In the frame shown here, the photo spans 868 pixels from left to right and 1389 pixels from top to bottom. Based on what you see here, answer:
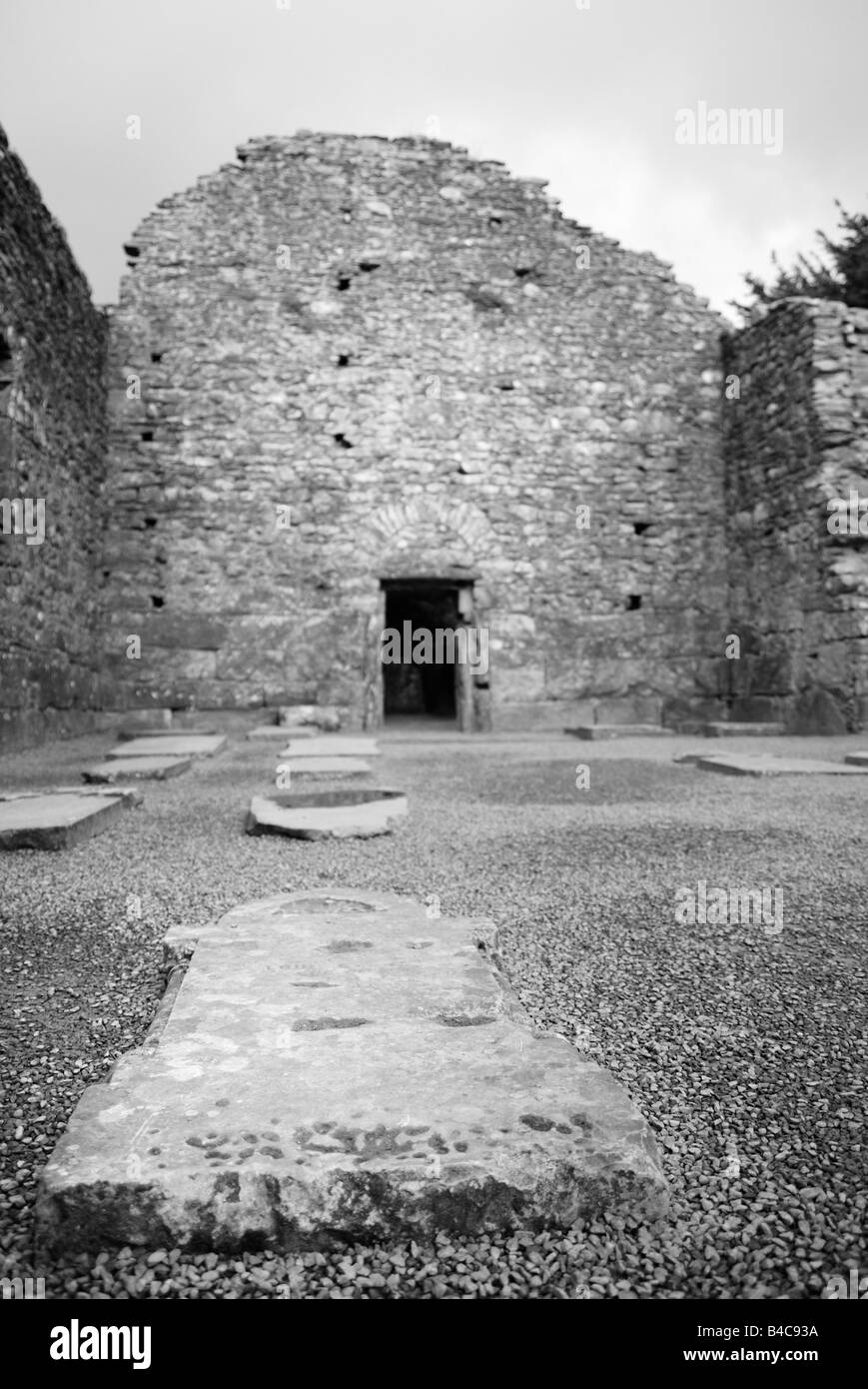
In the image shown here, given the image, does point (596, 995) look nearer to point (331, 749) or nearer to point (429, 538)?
point (331, 749)

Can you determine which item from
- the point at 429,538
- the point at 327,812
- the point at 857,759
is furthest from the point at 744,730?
the point at 327,812

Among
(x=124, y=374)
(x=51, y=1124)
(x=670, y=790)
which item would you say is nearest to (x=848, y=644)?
(x=670, y=790)

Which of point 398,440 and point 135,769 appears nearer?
point 135,769

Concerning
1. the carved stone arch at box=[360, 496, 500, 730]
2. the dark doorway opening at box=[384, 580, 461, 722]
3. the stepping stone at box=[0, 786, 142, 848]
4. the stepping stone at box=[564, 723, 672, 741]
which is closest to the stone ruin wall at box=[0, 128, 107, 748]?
the carved stone arch at box=[360, 496, 500, 730]

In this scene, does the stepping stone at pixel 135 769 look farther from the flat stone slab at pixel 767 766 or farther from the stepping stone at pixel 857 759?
the stepping stone at pixel 857 759

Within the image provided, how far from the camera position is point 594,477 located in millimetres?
11094

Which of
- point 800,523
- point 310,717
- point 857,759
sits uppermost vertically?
point 800,523

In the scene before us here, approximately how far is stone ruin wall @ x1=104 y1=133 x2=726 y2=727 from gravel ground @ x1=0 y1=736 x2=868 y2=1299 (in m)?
5.97

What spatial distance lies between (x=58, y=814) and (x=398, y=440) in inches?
311

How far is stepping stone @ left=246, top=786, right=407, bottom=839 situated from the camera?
3717 millimetres

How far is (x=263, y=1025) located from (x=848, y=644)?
28.7 feet

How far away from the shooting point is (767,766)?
5594 millimetres

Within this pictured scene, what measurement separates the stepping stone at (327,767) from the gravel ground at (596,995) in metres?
0.64

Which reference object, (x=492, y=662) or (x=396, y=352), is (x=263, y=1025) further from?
(x=396, y=352)
